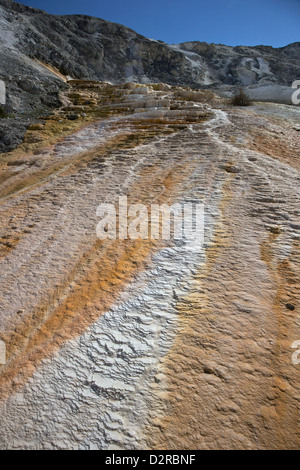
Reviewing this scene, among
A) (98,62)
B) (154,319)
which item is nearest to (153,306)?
(154,319)

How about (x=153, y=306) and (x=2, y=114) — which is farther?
(x=2, y=114)

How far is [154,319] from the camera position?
1707 mm

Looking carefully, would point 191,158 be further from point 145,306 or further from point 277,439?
point 277,439

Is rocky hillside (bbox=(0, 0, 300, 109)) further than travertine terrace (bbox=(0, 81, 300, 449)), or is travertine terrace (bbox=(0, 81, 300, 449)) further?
rocky hillside (bbox=(0, 0, 300, 109))

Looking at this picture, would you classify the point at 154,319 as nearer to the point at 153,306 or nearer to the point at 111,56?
the point at 153,306

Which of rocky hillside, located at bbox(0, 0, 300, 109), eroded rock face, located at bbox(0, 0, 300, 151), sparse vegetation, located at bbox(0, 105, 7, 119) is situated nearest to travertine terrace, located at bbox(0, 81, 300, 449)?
eroded rock face, located at bbox(0, 0, 300, 151)

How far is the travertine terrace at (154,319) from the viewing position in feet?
4.01

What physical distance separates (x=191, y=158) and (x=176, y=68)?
29.0m

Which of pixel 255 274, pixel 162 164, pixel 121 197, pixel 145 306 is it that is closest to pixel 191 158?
pixel 162 164

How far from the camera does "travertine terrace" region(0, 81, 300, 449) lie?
4.01ft

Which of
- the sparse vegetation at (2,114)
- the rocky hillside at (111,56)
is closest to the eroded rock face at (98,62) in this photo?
the rocky hillside at (111,56)

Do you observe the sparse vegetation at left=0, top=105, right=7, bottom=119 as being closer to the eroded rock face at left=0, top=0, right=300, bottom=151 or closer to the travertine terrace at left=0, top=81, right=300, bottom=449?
the eroded rock face at left=0, top=0, right=300, bottom=151

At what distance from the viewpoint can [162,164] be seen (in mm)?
4293

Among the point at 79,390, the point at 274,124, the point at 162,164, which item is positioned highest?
the point at 274,124
